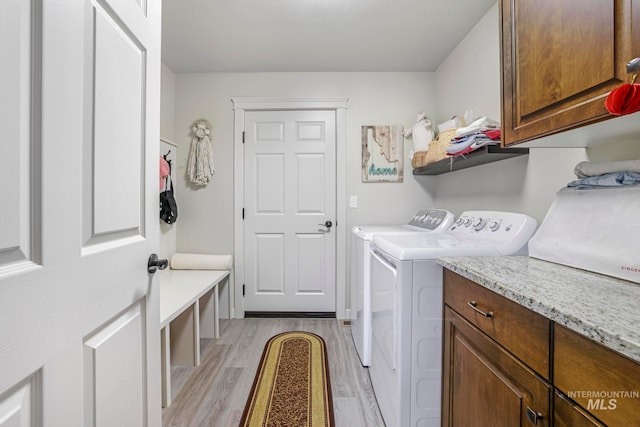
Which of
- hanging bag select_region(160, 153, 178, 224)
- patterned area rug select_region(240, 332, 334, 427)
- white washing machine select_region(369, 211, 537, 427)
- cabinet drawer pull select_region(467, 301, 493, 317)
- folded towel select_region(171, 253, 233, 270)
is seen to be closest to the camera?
cabinet drawer pull select_region(467, 301, 493, 317)

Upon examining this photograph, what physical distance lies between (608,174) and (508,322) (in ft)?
2.15

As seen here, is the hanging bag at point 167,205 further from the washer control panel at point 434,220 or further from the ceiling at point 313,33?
the washer control panel at point 434,220

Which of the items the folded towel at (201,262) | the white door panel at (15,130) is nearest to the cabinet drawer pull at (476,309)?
the white door panel at (15,130)

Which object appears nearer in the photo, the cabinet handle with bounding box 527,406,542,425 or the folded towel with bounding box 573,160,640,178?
the cabinet handle with bounding box 527,406,542,425

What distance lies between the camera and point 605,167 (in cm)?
98

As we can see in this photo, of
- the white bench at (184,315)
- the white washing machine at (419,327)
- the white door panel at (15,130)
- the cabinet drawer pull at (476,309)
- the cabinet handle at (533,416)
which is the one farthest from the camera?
the white bench at (184,315)

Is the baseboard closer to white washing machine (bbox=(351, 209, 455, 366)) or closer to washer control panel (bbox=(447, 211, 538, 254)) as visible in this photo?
white washing machine (bbox=(351, 209, 455, 366))

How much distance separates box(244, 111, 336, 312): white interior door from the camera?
2.75m

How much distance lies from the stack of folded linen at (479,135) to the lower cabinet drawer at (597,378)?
1210 mm

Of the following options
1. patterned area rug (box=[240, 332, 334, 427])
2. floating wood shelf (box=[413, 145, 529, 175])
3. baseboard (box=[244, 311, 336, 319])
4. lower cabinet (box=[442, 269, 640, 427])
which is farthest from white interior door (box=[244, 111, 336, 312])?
lower cabinet (box=[442, 269, 640, 427])

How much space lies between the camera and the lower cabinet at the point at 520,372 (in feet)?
1.64

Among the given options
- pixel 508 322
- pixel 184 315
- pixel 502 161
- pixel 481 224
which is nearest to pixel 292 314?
pixel 184 315

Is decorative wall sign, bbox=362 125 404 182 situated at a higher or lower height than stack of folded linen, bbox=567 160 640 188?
higher

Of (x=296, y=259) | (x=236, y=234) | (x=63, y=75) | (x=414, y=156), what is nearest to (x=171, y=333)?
(x=236, y=234)
